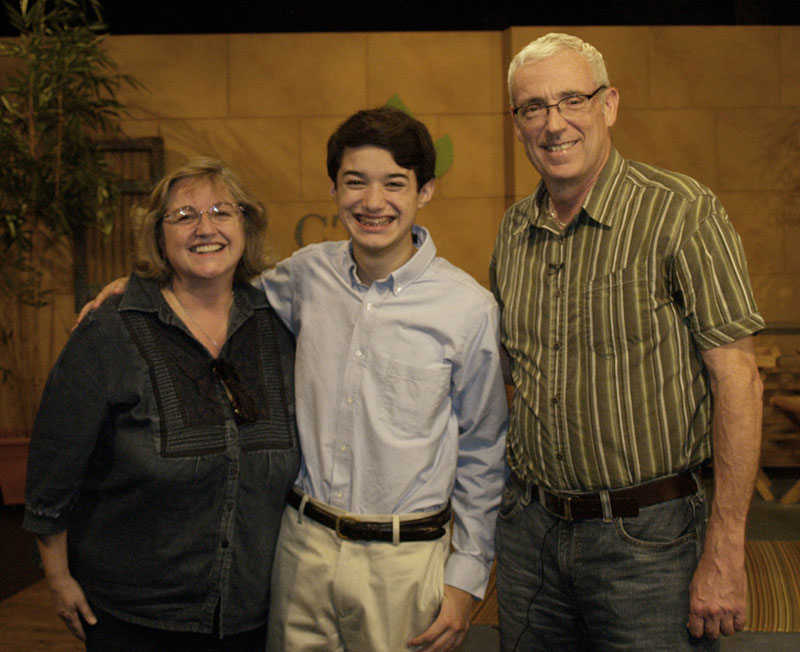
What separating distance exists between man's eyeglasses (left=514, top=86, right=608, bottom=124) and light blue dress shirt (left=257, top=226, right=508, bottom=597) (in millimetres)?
377

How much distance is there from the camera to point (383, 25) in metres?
5.45

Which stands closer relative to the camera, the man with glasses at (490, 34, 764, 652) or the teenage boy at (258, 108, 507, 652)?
the man with glasses at (490, 34, 764, 652)

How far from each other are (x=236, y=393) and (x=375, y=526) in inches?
16.8

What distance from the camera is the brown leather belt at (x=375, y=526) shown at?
1.56 metres

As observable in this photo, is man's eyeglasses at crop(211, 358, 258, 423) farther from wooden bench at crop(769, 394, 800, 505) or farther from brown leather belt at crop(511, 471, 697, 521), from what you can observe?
wooden bench at crop(769, 394, 800, 505)

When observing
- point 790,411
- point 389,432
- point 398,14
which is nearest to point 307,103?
point 398,14

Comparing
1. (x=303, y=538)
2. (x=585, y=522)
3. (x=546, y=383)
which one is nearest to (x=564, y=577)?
(x=585, y=522)

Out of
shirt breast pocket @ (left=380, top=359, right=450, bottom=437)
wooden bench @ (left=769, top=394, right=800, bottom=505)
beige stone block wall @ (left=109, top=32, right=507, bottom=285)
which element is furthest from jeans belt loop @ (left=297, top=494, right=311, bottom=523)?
beige stone block wall @ (left=109, top=32, right=507, bottom=285)

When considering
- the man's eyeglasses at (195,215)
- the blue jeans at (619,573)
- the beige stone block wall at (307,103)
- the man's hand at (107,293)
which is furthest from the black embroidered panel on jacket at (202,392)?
the beige stone block wall at (307,103)

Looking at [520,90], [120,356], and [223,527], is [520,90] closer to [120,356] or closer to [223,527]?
[120,356]

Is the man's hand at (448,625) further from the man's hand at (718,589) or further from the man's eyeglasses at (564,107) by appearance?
the man's eyeglasses at (564,107)

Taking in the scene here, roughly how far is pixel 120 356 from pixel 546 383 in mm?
917

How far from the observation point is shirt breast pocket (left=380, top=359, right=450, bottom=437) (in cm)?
162

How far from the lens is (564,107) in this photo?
1.62m
